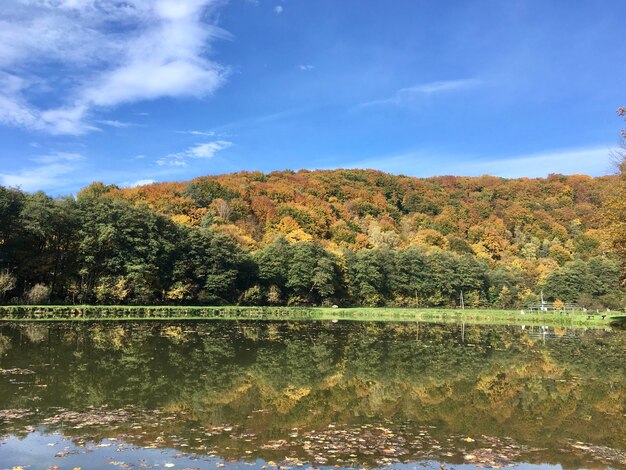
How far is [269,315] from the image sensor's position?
48656 millimetres

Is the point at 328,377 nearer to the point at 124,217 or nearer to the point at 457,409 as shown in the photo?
the point at 457,409

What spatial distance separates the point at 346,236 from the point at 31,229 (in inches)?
2320

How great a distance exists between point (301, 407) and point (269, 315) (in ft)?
125

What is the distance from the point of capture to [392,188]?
13250 cm

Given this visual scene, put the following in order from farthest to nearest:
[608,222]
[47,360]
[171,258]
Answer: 1. [171,258]
2. [608,222]
3. [47,360]

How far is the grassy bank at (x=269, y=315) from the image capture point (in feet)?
125

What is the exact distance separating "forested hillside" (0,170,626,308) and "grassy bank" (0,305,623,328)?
4525 millimetres

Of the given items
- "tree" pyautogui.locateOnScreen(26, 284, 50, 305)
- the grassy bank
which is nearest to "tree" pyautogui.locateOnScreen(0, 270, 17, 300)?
"tree" pyautogui.locateOnScreen(26, 284, 50, 305)

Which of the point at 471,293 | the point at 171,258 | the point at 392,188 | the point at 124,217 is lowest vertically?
the point at 471,293

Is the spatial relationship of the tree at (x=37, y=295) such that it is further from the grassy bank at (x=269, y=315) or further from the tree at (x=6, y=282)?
the grassy bank at (x=269, y=315)

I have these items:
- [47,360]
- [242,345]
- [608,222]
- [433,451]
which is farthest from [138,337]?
[608,222]

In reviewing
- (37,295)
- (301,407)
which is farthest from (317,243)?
(301,407)

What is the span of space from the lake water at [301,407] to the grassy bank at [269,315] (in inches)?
729

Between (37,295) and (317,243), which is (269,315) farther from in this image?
(317,243)
